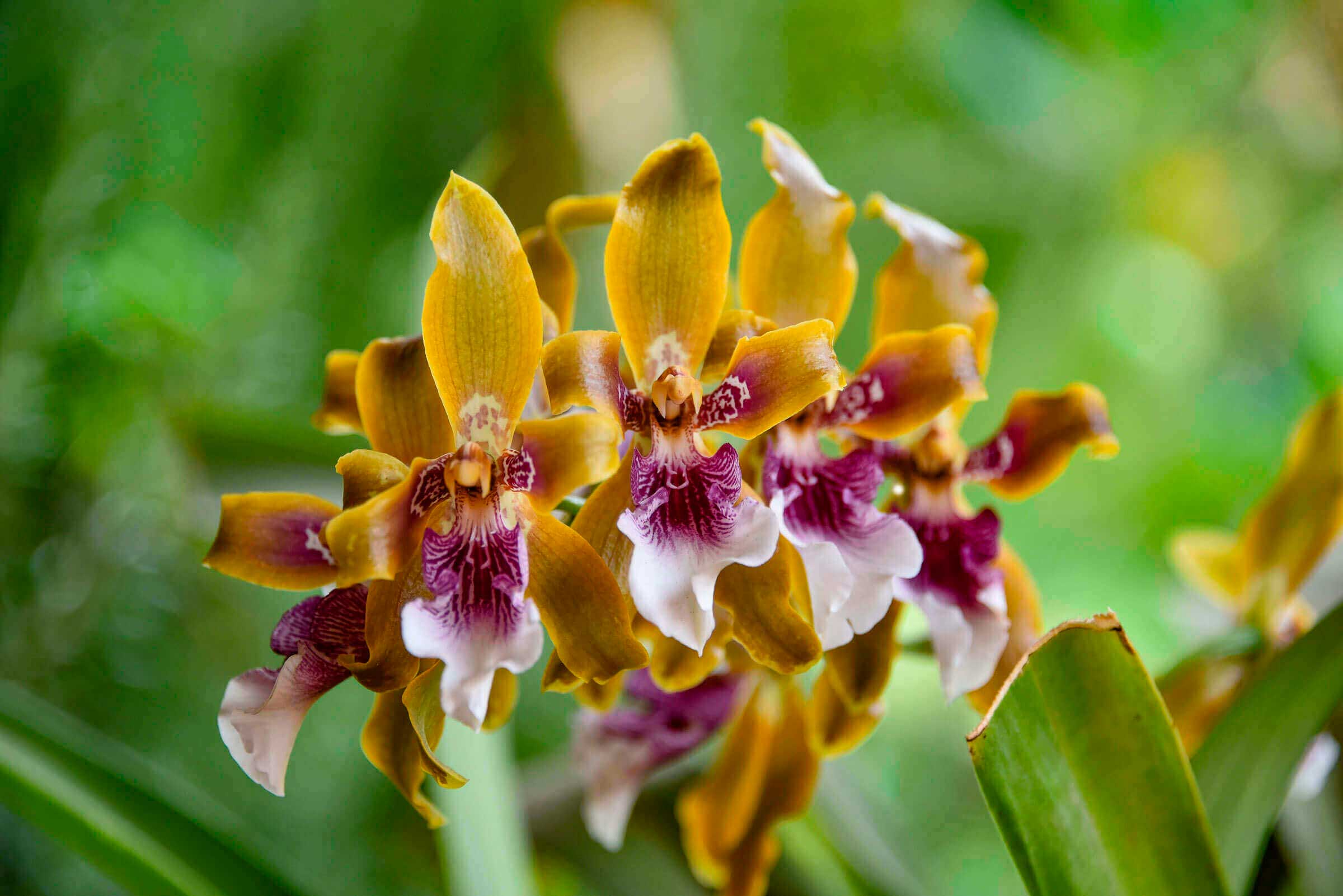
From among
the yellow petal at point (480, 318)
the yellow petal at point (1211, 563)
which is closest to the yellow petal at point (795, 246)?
the yellow petal at point (480, 318)

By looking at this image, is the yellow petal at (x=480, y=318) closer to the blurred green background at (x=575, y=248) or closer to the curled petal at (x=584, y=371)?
the curled petal at (x=584, y=371)

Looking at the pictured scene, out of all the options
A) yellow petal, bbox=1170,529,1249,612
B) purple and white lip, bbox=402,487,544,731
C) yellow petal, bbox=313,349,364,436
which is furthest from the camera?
yellow petal, bbox=1170,529,1249,612

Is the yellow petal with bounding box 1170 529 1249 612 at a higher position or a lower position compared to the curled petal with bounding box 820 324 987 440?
lower

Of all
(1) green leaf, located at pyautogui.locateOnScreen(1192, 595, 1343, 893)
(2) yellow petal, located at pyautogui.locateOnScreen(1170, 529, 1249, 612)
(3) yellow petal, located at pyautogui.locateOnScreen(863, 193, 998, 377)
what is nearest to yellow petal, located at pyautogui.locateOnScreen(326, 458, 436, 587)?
(3) yellow petal, located at pyautogui.locateOnScreen(863, 193, 998, 377)

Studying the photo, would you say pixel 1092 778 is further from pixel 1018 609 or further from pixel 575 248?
pixel 575 248

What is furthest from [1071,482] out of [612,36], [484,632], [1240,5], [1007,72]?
[484,632]

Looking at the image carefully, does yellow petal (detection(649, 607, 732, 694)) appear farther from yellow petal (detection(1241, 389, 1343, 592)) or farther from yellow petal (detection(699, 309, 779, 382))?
yellow petal (detection(1241, 389, 1343, 592))
